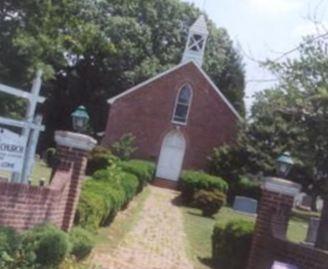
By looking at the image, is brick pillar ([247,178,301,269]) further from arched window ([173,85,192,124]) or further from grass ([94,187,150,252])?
arched window ([173,85,192,124])

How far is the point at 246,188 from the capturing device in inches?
1428

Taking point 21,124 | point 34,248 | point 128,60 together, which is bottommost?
point 34,248

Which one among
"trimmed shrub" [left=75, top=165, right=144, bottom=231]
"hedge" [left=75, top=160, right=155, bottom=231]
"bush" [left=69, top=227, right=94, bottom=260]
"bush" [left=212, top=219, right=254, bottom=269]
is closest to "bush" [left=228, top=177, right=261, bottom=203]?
"hedge" [left=75, top=160, right=155, bottom=231]

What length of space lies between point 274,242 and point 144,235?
19.5 ft

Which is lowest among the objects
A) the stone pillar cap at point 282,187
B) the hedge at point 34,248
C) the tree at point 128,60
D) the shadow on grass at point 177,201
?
the shadow on grass at point 177,201

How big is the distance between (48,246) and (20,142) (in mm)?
1817

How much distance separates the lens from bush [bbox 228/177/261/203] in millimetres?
36188

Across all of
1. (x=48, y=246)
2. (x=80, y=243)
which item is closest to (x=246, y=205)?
(x=80, y=243)

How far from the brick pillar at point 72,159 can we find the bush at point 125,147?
26.5 m

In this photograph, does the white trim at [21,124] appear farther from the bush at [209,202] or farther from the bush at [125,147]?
the bush at [125,147]

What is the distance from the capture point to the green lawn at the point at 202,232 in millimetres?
16092

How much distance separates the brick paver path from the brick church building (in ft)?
49.3

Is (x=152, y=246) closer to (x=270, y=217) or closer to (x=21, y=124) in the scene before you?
(x=270, y=217)

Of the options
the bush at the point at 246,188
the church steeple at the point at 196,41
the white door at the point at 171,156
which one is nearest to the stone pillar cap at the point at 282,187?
→ the bush at the point at 246,188
